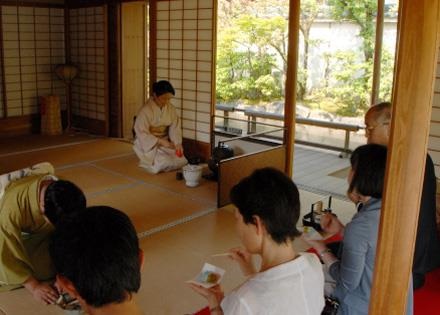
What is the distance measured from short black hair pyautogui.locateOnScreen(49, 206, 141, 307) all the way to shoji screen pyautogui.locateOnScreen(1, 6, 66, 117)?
23.3 ft

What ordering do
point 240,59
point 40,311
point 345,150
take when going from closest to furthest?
point 40,311, point 345,150, point 240,59

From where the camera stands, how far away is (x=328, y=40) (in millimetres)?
9008

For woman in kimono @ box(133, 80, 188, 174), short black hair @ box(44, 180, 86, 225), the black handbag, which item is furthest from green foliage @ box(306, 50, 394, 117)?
short black hair @ box(44, 180, 86, 225)

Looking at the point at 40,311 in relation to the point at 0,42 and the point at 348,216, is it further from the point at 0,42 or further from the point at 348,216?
Result: the point at 0,42

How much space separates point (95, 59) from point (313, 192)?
447 cm

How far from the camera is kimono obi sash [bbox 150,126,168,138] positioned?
5711mm

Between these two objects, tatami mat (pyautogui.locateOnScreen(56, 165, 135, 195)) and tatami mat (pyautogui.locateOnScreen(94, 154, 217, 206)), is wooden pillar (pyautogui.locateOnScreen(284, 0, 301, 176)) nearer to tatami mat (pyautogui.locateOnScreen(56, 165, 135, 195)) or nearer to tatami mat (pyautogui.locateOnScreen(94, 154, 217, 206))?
tatami mat (pyautogui.locateOnScreen(94, 154, 217, 206))

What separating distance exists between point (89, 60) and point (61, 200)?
5923mm

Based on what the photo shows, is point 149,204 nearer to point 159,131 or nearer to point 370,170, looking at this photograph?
point 159,131

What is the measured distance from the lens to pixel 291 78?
16.3ft

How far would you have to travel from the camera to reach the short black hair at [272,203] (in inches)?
54.1

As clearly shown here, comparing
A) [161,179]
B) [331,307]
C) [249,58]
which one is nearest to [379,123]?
[331,307]

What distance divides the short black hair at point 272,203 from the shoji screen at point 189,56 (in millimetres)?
4594

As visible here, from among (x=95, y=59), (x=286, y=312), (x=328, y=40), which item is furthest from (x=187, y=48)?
(x=286, y=312)
